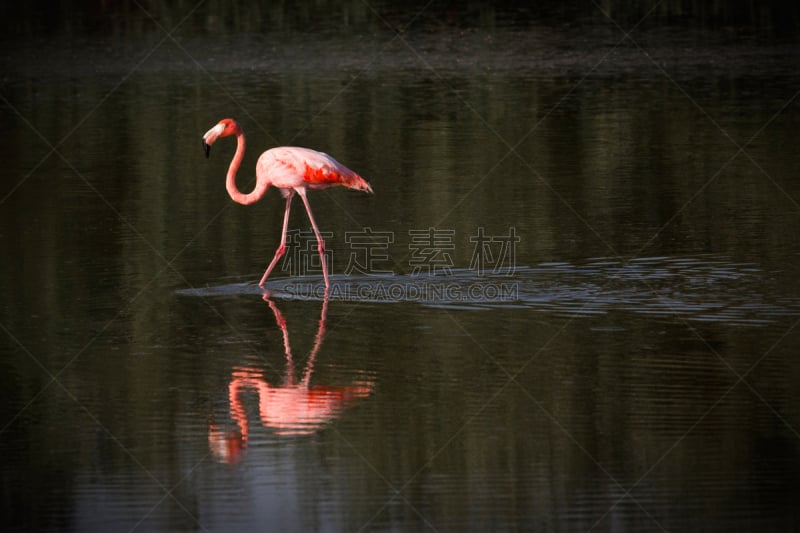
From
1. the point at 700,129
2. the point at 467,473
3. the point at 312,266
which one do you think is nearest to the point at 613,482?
the point at 467,473

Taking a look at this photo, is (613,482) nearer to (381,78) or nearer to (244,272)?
(244,272)

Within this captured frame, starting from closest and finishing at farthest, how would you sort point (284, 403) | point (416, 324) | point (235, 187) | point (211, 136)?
point (284, 403) < point (416, 324) < point (211, 136) < point (235, 187)

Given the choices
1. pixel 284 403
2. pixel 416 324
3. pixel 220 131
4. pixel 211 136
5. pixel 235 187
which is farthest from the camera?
pixel 235 187

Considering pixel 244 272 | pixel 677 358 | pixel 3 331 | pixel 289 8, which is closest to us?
pixel 677 358

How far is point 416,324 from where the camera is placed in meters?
9.83

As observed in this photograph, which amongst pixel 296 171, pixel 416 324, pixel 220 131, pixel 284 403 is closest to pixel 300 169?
pixel 296 171

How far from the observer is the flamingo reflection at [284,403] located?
7457mm

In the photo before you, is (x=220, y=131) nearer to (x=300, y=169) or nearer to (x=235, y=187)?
(x=235, y=187)

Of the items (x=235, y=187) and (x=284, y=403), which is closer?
(x=284, y=403)

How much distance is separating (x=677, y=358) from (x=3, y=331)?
4.31 meters

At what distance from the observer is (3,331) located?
32.4 feet

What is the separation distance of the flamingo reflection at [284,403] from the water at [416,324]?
0.03 m

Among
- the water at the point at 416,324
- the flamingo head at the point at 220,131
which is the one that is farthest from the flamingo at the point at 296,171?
the water at the point at 416,324

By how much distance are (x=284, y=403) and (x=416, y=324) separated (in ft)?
6.33
